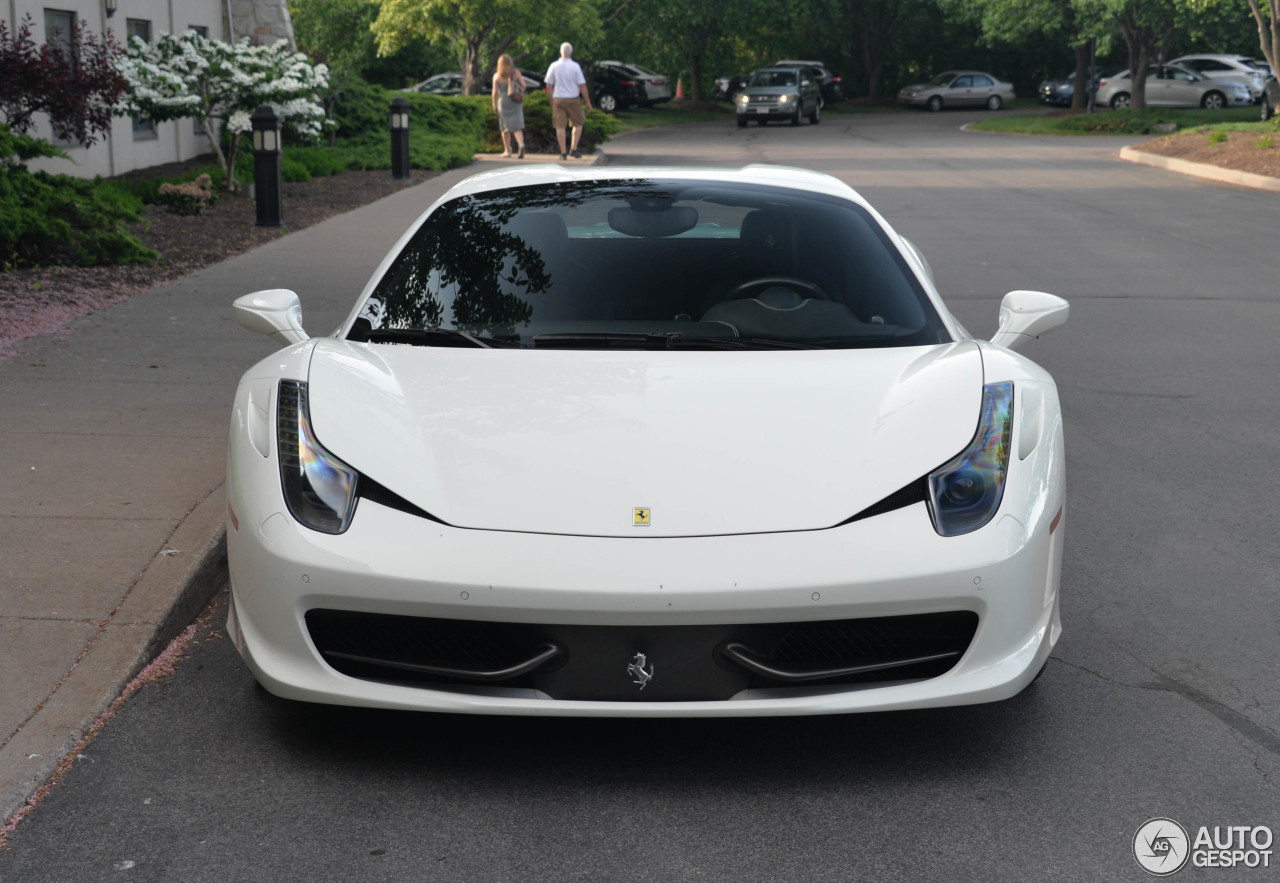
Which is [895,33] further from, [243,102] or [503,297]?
[503,297]

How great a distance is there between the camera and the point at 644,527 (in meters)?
3.02

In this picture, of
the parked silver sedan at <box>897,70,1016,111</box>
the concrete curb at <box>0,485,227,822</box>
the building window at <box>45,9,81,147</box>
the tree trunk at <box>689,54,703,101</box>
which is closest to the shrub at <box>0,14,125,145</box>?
the building window at <box>45,9,81,147</box>

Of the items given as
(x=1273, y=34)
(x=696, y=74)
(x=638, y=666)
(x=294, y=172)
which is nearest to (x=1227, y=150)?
(x=1273, y=34)

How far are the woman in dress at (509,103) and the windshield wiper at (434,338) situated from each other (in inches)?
770

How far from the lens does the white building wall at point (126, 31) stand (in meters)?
16.2

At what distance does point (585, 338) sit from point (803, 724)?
1263mm

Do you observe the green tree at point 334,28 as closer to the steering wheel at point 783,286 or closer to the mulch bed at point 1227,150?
the mulch bed at point 1227,150

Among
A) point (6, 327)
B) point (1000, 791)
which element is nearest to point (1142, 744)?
point (1000, 791)

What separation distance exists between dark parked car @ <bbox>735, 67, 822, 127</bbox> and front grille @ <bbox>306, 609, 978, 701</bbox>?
4048cm

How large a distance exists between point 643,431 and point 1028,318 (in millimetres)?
1586

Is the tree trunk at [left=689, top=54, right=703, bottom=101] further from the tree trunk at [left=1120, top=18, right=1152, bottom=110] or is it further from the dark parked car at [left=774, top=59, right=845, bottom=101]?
the tree trunk at [left=1120, top=18, right=1152, bottom=110]

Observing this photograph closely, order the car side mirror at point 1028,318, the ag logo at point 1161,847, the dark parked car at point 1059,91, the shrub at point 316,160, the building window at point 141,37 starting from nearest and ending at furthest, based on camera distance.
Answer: the ag logo at point 1161,847, the car side mirror at point 1028,318, the building window at point 141,37, the shrub at point 316,160, the dark parked car at point 1059,91

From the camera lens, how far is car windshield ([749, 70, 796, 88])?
42.9m

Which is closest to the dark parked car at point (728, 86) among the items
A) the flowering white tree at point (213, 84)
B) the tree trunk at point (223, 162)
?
the flowering white tree at point (213, 84)
